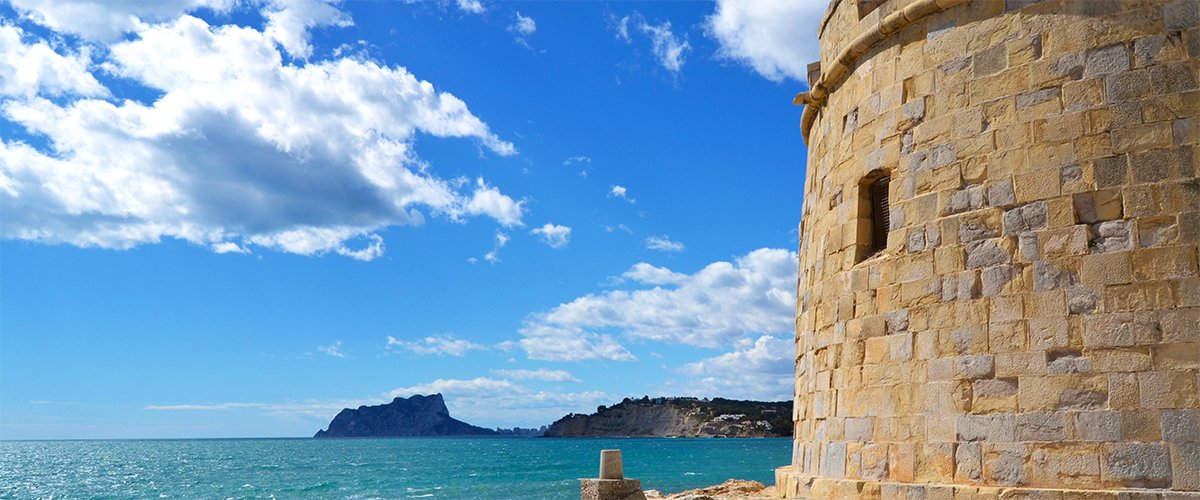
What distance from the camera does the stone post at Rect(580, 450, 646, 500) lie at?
10.2 metres

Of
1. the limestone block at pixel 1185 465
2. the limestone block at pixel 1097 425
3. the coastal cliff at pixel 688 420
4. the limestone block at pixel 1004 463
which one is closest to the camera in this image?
the limestone block at pixel 1185 465

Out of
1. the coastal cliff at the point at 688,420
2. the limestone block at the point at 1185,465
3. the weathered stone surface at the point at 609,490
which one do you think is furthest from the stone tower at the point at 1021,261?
the coastal cliff at the point at 688,420

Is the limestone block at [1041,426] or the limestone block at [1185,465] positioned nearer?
the limestone block at [1185,465]

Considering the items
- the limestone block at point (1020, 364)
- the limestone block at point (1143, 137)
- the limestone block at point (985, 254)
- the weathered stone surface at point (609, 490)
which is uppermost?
the limestone block at point (1143, 137)

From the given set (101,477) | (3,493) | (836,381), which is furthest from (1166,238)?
(101,477)

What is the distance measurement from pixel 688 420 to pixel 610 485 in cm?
12172

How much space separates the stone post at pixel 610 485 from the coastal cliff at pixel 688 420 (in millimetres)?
106022

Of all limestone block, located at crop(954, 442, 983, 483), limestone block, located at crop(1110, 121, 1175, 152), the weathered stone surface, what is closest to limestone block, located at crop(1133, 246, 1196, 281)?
limestone block, located at crop(1110, 121, 1175, 152)

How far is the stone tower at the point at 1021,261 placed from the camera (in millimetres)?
6359

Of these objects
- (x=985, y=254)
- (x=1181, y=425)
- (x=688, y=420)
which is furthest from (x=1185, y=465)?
(x=688, y=420)

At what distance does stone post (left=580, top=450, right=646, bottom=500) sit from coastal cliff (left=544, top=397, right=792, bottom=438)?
106m

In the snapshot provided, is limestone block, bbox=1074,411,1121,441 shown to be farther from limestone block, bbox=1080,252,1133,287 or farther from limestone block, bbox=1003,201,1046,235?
limestone block, bbox=1003,201,1046,235

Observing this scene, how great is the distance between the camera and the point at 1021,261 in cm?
689

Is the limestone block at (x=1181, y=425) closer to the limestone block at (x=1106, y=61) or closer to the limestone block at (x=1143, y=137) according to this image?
the limestone block at (x=1143, y=137)
